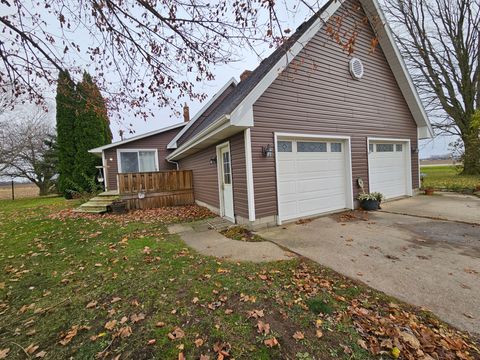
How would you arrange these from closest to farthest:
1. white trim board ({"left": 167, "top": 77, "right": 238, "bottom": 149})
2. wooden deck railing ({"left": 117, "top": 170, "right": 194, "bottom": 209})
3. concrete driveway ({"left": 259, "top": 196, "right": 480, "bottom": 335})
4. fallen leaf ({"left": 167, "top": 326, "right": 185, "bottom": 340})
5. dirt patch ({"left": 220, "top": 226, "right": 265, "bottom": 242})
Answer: fallen leaf ({"left": 167, "top": 326, "right": 185, "bottom": 340}), concrete driveway ({"left": 259, "top": 196, "right": 480, "bottom": 335}), dirt patch ({"left": 220, "top": 226, "right": 265, "bottom": 242}), wooden deck railing ({"left": 117, "top": 170, "right": 194, "bottom": 209}), white trim board ({"left": 167, "top": 77, "right": 238, "bottom": 149})

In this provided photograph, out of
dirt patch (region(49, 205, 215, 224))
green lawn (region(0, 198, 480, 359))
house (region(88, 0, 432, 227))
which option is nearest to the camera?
green lawn (region(0, 198, 480, 359))

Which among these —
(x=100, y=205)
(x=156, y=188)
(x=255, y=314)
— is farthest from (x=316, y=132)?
(x=100, y=205)

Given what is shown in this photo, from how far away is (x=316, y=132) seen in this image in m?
6.60

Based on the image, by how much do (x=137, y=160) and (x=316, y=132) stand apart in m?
10.3

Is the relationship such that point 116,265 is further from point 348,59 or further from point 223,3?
point 348,59

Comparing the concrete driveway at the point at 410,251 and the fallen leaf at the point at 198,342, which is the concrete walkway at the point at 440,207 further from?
the fallen leaf at the point at 198,342

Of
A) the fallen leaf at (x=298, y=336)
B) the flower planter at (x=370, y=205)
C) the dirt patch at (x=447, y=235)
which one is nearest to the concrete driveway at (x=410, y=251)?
the dirt patch at (x=447, y=235)

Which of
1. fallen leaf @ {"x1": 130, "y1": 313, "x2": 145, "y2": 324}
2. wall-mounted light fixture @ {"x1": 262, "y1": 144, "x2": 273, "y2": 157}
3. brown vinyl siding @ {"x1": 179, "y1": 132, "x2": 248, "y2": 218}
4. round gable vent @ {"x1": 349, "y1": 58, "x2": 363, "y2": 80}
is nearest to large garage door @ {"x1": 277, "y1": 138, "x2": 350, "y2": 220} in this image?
wall-mounted light fixture @ {"x1": 262, "y1": 144, "x2": 273, "y2": 157}

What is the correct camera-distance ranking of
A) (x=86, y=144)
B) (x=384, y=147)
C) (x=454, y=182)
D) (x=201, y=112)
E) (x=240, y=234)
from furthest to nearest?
(x=86, y=144) → (x=201, y=112) → (x=454, y=182) → (x=384, y=147) → (x=240, y=234)

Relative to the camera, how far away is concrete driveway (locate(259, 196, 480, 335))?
2.60 meters

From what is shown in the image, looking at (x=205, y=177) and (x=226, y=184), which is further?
(x=205, y=177)

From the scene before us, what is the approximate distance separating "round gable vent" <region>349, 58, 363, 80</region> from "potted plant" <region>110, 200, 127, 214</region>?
369 inches

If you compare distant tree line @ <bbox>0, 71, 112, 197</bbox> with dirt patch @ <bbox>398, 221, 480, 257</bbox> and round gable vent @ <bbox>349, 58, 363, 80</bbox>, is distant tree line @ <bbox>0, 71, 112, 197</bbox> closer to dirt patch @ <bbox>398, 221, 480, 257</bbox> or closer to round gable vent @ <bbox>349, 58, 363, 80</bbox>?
round gable vent @ <bbox>349, 58, 363, 80</bbox>

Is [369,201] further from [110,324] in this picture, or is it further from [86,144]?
[86,144]
